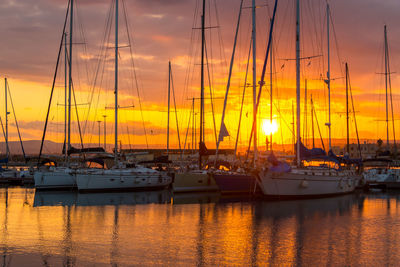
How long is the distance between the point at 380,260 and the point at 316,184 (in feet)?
69.4

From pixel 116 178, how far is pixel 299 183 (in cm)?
1587

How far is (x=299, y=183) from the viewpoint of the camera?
120ft

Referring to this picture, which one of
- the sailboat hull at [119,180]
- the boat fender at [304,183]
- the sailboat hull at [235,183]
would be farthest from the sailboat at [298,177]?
the sailboat hull at [119,180]

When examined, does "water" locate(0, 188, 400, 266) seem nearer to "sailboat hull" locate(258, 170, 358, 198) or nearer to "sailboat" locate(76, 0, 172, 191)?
"sailboat hull" locate(258, 170, 358, 198)

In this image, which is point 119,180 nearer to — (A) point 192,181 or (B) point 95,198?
(B) point 95,198

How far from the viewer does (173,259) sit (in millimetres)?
16516

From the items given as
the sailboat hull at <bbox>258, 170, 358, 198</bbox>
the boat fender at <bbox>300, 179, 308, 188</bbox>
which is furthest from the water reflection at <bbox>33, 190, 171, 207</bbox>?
the boat fender at <bbox>300, 179, 308, 188</bbox>

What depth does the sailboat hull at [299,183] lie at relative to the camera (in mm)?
35812

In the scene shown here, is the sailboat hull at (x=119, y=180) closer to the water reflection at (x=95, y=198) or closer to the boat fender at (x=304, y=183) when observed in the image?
the water reflection at (x=95, y=198)

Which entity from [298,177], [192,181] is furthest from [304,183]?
[192,181]

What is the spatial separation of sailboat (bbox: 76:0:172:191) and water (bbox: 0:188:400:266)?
6201mm

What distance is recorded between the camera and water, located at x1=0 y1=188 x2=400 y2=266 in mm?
16797

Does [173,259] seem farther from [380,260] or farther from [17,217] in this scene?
[17,217]

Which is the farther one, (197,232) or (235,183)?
(235,183)
